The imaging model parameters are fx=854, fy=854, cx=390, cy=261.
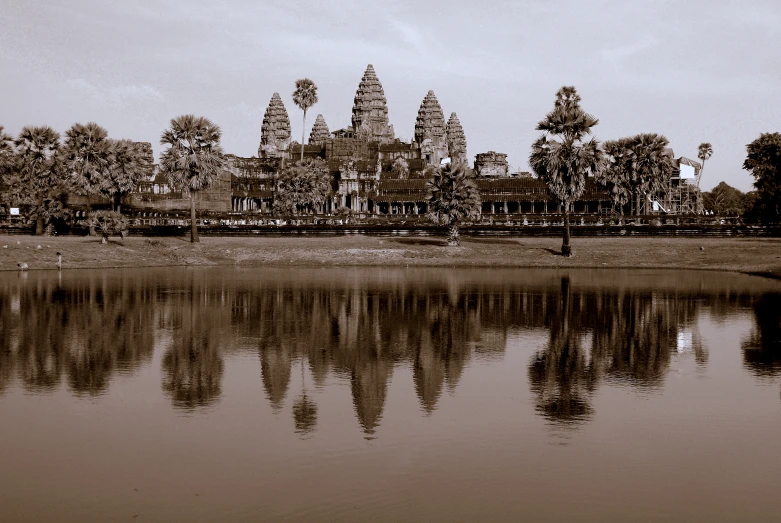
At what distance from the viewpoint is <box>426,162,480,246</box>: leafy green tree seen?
73062mm

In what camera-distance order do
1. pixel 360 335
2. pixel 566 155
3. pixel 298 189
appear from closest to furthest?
1. pixel 360 335
2. pixel 566 155
3. pixel 298 189

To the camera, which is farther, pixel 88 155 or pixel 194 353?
pixel 88 155

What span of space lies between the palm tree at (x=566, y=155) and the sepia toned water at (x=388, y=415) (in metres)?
35.3

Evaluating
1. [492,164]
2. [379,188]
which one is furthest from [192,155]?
[492,164]

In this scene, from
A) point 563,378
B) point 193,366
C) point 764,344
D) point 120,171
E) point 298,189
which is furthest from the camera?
point 298,189

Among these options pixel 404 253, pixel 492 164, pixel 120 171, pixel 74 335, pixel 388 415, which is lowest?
pixel 74 335

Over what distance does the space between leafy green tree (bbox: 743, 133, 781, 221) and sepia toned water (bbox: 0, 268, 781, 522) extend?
58.3m

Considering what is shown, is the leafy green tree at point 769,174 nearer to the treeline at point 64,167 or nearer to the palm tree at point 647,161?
the palm tree at point 647,161

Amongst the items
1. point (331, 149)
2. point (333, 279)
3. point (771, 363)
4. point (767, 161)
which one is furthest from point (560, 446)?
point (331, 149)

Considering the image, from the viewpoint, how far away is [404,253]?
68875 millimetres

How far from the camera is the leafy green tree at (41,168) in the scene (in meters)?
83.4

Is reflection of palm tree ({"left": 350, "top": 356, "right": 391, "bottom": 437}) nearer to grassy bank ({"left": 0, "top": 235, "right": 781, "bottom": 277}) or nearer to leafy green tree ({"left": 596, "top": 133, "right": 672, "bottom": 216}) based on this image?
grassy bank ({"left": 0, "top": 235, "right": 781, "bottom": 277})

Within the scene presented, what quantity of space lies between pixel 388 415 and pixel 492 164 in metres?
173

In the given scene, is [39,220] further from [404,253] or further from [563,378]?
[563,378]
